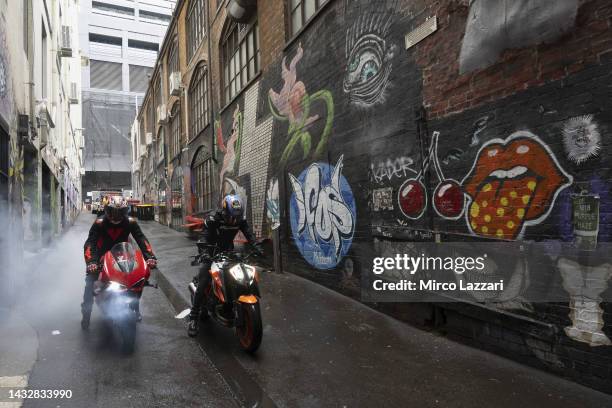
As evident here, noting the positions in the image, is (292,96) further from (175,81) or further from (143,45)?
(143,45)

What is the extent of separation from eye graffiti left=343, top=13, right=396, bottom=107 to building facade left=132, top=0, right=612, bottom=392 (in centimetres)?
3

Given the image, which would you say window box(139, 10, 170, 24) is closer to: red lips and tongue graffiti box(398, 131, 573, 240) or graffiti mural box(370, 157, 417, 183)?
graffiti mural box(370, 157, 417, 183)

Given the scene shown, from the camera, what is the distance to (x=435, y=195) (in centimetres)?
459

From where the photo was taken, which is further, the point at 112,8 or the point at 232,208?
the point at 112,8

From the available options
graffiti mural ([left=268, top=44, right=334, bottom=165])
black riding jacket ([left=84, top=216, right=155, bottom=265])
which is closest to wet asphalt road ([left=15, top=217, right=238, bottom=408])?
black riding jacket ([left=84, top=216, right=155, bottom=265])

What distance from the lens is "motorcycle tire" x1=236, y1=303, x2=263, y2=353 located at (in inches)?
155

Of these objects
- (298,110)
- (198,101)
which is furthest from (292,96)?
(198,101)

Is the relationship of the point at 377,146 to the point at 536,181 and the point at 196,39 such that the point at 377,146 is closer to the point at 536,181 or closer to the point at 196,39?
the point at 536,181

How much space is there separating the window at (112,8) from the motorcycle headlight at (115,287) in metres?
64.5

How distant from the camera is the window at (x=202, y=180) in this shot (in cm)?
1520

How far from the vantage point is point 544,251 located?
348 centimetres

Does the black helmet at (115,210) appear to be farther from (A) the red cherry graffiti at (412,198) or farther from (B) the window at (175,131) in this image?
(B) the window at (175,131)

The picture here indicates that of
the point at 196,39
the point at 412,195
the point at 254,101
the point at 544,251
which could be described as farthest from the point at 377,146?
the point at 196,39

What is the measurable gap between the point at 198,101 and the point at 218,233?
1293 cm
